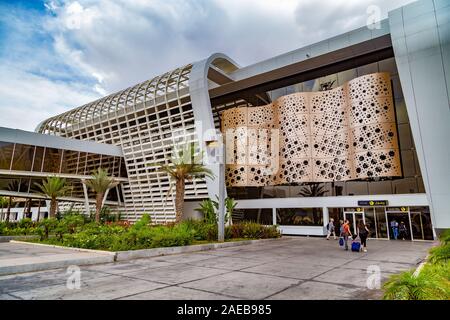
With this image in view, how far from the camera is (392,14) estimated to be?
69.5ft

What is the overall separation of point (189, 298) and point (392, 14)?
965 inches

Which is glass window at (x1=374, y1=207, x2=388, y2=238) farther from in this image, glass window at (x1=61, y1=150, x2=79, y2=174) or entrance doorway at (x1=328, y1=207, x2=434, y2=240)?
glass window at (x1=61, y1=150, x2=79, y2=174)

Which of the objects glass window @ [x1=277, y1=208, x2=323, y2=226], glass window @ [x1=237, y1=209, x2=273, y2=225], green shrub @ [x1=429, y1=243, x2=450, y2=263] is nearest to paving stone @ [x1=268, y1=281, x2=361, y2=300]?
green shrub @ [x1=429, y1=243, x2=450, y2=263]

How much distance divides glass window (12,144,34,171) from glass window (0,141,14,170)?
0.37 m

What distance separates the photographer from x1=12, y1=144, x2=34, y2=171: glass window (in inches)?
1013

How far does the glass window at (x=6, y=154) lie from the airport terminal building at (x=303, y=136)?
0.27 feet

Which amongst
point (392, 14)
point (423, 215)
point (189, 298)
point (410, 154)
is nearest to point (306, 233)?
point (423, 215)

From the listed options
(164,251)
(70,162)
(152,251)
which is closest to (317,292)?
(152,251)

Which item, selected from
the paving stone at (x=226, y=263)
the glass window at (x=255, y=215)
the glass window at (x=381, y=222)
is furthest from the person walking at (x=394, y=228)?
the paving stone at (x=226, y=263)

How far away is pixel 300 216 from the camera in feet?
87.2

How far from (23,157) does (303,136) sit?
2598cm

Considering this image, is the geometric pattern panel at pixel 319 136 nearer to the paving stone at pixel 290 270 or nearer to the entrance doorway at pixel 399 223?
the entrance doorway at pixel 399 223

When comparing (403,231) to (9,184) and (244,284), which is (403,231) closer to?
(244,284)
